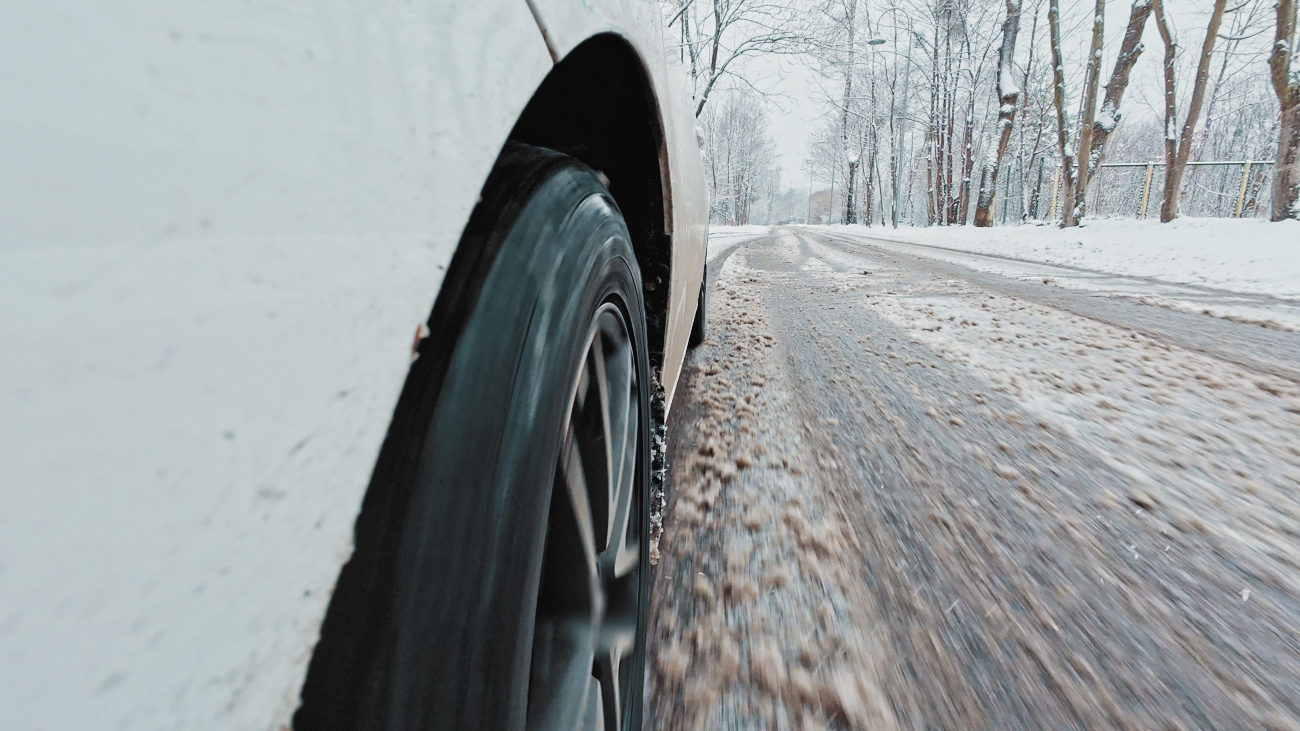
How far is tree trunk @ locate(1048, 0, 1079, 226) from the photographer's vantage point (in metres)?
13.9

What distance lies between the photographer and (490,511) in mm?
519

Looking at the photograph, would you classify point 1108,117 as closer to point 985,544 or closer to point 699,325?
point 699,325

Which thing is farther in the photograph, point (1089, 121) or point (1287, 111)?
point (1089, 121)

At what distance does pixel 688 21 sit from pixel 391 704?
18687 mm

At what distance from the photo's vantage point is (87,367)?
0.85 ft

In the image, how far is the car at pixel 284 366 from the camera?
0.25 metres

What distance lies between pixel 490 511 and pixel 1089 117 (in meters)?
18.0

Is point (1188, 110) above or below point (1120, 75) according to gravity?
below

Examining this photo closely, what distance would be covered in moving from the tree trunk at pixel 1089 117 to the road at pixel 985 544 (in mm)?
12981

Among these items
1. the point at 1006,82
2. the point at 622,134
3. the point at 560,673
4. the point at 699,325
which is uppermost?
the point at 1006,82

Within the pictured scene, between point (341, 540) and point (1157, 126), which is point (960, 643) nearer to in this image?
point (341, 540)

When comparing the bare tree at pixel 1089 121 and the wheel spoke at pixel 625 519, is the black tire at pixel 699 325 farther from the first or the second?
the bare tree at pixel 1089 121

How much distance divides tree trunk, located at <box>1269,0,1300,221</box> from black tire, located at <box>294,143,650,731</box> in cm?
1421

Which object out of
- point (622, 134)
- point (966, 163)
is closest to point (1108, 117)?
point (966, 163)
